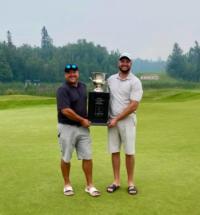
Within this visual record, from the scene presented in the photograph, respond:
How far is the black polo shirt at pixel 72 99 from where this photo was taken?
558 cm

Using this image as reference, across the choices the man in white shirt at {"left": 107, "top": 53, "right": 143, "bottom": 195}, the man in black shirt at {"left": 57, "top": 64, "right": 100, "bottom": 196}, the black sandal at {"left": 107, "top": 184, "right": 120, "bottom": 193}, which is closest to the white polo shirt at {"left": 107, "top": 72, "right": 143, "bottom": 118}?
the man in white shirt at {"left": 107, "top": 53, "right": 143, "bottom": 195}

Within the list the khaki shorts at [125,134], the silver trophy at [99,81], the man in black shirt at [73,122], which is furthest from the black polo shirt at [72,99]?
the khaki shorts at [125,134]

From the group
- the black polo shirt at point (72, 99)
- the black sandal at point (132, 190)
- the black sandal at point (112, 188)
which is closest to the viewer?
the black polo shirt at point (72, 99)

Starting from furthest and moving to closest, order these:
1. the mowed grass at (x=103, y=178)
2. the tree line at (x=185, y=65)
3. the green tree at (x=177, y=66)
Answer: the green tree at (x=177, y=66), the tree line at (x=185, y=65), the mowed grass at (x=103, y=178)

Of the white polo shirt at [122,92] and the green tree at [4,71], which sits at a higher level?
the white polo shirt at [122,92]

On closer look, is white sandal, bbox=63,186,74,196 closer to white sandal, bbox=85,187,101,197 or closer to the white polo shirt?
white sandal, bbox=85,187,101,197

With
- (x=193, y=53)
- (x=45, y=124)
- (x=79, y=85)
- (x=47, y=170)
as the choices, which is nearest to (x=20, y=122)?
(x=45, y=124)

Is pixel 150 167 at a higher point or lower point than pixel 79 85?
lower

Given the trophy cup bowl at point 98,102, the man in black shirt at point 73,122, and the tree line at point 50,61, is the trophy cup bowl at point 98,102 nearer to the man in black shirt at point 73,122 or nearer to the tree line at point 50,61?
the man in black shirt at point 73,122

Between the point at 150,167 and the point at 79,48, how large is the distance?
136 metres

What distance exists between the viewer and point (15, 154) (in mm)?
8883

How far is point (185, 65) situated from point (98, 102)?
137996mm

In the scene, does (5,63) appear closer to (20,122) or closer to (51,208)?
(20,122)

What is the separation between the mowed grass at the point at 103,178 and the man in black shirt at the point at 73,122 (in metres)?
0.36
